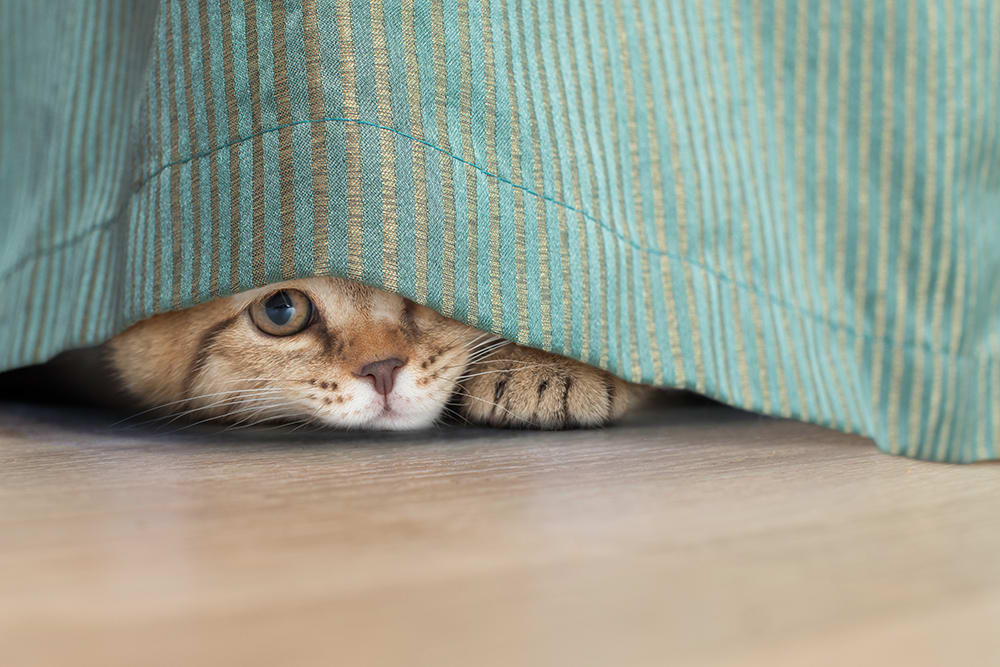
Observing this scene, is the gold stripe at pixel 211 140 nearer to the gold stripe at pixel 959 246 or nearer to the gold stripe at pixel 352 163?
the gold stripe at pixel 352 163

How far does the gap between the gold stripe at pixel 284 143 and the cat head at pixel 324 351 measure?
24cm

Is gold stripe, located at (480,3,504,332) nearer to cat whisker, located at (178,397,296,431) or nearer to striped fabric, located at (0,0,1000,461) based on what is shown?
striped fabric, located at (0,0,1000,461)

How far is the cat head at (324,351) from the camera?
38.4 inches

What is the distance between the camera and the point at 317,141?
700 mm

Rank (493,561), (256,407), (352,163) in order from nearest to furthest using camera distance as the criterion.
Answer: (493,561)
(352,163)
(256,407)

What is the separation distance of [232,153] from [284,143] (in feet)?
0.19

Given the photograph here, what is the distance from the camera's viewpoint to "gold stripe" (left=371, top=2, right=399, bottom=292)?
2.31ft

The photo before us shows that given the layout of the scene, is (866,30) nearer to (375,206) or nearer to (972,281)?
(972,281)

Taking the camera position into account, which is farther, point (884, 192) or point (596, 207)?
point (884, 192)

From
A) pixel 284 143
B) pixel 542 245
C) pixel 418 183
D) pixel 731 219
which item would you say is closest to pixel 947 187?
pixel 731 219

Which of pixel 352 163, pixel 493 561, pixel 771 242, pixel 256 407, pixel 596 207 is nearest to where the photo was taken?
pixel 493 561

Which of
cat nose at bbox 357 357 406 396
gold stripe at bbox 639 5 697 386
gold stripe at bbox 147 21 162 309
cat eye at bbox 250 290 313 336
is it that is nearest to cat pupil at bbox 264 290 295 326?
cat eye at bbox 250 290 313 336

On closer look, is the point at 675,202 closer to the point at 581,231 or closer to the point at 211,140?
the point at 581,231

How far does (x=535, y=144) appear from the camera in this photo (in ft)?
2.55
